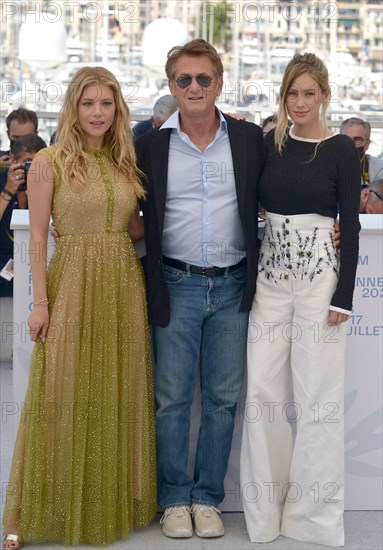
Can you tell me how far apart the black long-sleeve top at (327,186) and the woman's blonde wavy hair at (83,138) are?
0.53 metres

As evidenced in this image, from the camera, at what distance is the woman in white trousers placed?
151 inches

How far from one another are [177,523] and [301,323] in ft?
3.06

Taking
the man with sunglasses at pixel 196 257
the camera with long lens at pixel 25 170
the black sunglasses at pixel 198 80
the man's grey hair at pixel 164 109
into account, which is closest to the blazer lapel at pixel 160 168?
the man with sunglasses at pixel 196 257

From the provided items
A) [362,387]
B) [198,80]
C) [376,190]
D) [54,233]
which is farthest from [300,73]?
[376,190]

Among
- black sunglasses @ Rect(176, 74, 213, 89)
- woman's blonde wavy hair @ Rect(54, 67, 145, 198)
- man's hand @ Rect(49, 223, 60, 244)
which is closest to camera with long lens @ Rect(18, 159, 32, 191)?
man's hand @ Rect(49, 223, 60, 244)

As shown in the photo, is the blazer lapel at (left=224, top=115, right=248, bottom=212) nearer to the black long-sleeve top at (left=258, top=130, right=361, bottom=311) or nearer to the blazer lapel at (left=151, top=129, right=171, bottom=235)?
the black long-sleeve top at (left=258, top=130, right=361, bottom=311)

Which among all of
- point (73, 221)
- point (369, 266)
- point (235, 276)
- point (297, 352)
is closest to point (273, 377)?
point (297, 352)

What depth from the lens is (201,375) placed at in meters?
4.25

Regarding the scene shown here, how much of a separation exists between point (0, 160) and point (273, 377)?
3353 millimetres

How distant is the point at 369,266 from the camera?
4371 mm

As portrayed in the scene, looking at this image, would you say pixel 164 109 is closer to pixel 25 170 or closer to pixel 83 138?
pixel 25 170

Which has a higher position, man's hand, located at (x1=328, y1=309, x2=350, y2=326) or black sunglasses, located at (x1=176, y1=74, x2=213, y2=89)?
black sunglasses, located at (x1=176, y1=74, x2=213, y2=89)

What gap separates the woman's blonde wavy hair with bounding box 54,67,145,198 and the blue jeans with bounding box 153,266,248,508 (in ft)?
1.45

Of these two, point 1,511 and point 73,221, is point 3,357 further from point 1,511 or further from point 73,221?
point 73,221
